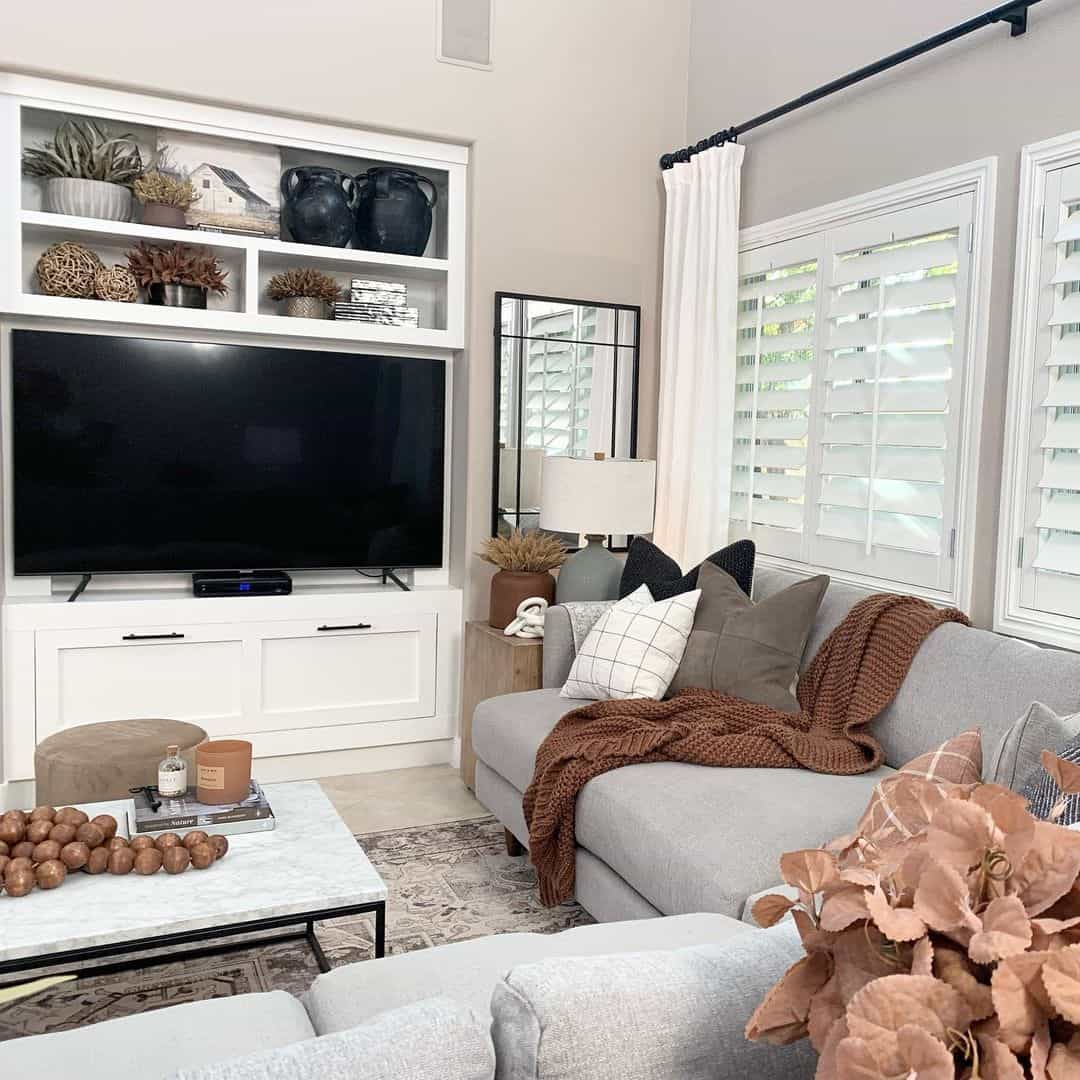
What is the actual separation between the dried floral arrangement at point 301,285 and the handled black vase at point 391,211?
0.81 feet

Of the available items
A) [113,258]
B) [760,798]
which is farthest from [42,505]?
[760,798]

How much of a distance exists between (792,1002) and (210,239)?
342 centimetres

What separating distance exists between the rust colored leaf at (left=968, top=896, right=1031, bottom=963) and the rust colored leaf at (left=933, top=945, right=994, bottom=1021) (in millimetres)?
27

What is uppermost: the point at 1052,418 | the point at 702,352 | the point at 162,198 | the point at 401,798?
the point at 162,198

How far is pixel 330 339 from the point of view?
3906 millimetres

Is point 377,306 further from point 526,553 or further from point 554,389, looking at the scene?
point 526,553

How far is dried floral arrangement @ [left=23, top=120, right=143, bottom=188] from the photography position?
11.4 feet

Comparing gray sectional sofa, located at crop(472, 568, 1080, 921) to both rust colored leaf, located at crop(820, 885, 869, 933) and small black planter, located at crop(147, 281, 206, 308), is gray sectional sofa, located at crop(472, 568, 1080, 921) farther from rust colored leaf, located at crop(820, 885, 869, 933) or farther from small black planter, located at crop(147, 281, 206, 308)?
small black planter, located at crop(147, 281, 206, 308)

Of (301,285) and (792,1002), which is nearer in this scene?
(792,1002)

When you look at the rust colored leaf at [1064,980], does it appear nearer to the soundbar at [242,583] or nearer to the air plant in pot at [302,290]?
the soundbar at [242,583]

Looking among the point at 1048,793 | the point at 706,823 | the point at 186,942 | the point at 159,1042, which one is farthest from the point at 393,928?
the point at 1048,793

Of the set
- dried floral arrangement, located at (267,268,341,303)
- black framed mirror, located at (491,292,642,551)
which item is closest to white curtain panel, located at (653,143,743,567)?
black framed mirror, located at (491,292,642,551)

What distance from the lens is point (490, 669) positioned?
364 cm

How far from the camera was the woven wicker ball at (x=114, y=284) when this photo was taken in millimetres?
3516
